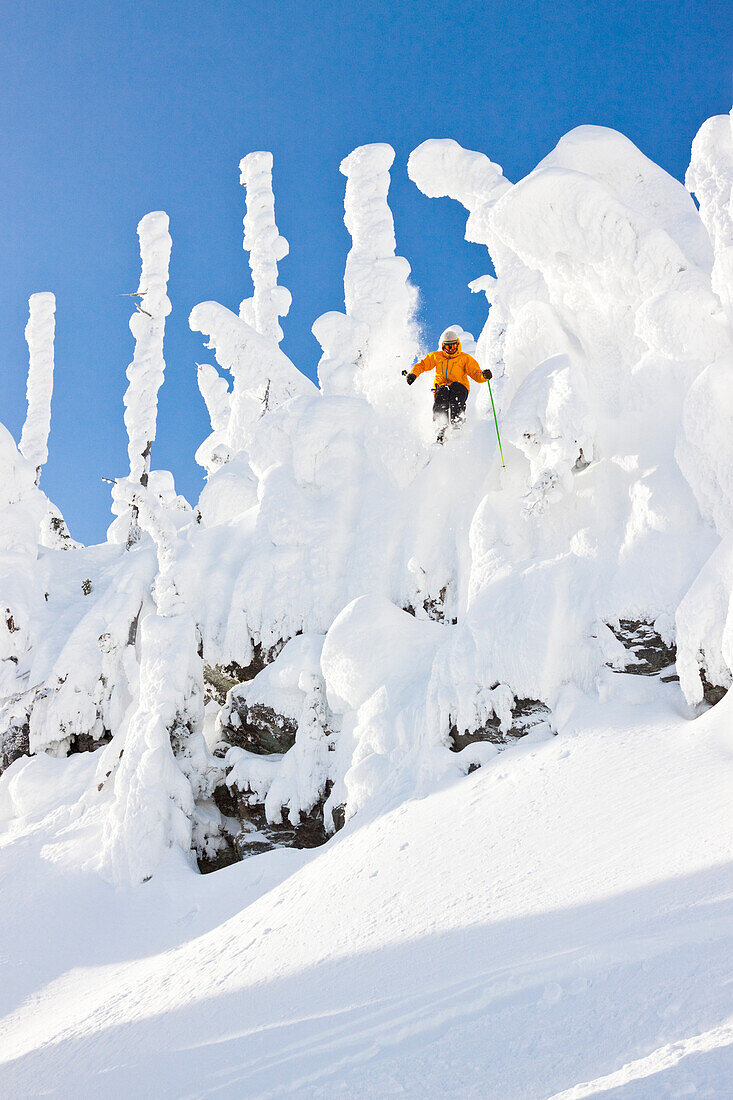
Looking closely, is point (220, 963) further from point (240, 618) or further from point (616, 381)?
point (616, 381)

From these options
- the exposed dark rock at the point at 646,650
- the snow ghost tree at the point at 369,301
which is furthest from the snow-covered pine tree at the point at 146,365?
the exposed dark rock at the point at 646,650

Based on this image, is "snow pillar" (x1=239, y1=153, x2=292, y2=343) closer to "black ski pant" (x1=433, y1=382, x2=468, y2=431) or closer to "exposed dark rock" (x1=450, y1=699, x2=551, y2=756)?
"black ski pant" (x1=433, y1=382, x2=468, y2=431)

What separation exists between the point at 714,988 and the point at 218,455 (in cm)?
1643

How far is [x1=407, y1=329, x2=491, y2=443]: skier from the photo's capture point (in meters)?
10.0

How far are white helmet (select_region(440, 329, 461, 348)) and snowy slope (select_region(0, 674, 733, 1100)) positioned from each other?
5272 mm

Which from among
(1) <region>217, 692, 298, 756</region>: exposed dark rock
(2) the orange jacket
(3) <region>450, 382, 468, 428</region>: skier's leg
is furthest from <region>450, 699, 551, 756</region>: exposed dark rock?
(2) the orange jacket

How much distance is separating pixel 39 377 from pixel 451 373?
18.2 meters

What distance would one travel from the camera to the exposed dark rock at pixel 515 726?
7.60m

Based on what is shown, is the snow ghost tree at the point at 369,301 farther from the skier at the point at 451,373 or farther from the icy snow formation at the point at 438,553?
the skier at the point at 451,373

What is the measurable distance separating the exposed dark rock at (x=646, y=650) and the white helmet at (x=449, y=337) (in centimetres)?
485

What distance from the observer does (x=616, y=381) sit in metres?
9.06

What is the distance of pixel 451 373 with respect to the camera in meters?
10.1

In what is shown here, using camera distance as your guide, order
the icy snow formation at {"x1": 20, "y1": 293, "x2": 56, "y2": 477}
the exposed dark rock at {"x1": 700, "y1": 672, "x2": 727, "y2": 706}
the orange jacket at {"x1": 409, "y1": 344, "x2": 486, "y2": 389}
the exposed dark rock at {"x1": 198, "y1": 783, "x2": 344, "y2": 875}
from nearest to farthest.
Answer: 1. the exposed dark rock at {"x1": 700, "y1": 672, "x2": 727, "y2": 706}
2. the exposed dark rock at {"x1": 198, "y1": 783, "x2": 344, "y2": 875}
3. the orange jacket at {"x1": 409, "y1": 344, "x2": 486, "y2": 389}
4. the icy snow formation at {"x1": 20, "y1": 293, "x2": 56, "y2": 477}

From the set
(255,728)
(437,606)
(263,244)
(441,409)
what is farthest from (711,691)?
(263,244)
